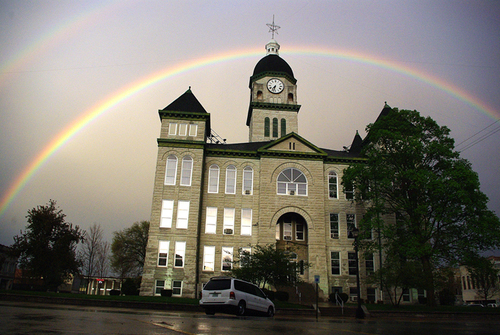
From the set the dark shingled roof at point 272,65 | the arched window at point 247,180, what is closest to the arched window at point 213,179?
the arched window at point 247,180

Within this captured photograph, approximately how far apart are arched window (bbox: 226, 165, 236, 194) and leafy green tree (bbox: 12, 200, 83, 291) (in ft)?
49.8

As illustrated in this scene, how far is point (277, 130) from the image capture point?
52.6 metres

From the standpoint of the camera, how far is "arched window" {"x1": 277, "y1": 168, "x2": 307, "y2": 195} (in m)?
40.3

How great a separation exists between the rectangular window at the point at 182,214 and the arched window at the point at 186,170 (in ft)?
6.72

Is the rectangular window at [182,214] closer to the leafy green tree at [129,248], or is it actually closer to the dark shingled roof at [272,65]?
the dark shingled roof at [272,65]

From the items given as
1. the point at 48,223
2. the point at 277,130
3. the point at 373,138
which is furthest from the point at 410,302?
the point at 48,223

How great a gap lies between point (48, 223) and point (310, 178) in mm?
25379

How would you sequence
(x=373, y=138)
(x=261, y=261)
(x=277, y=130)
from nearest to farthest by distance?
(x=261, y=261), (x=373, y=138), (x=277, y=130)

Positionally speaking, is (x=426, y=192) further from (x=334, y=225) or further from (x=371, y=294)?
(x=371, y=294)

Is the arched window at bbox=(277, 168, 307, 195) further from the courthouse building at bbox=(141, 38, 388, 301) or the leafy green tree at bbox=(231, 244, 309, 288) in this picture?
the leafy green tree at bbox=(231, 244, 309, 288)

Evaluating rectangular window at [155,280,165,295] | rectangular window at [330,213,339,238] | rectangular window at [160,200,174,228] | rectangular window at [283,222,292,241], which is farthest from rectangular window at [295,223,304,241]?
rectangular window at [155,280,165,295]

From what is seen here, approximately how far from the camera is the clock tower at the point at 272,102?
52.4 m

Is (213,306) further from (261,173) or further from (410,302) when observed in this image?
(410,302)

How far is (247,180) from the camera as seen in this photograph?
41.0 metres
